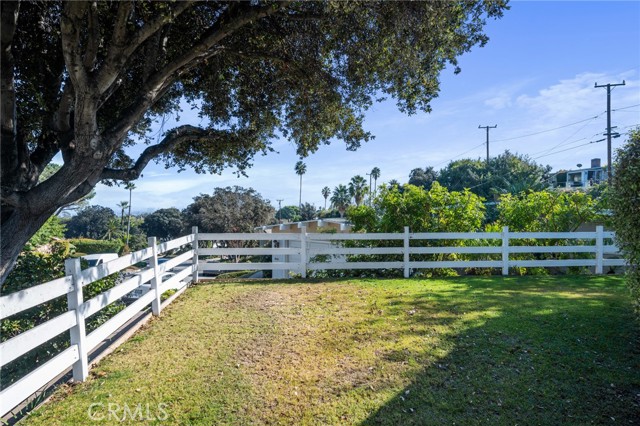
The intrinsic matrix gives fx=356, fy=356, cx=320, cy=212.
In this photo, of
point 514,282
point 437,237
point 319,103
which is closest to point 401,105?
point 319,103

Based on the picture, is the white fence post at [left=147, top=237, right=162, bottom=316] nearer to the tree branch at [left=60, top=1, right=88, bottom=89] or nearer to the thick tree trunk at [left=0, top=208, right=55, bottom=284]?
the thick tree trunk at [left=0, top=208, right=55, bottom=284]

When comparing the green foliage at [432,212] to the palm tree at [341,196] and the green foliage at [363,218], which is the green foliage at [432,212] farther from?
the palm tree at [341,196]

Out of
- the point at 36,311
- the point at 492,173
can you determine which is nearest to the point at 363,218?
the point at 36,311

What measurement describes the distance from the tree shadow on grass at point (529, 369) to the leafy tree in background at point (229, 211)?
28.8 metres

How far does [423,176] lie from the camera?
56.9 meters

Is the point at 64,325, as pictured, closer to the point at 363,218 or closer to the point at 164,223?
the point at 363,218

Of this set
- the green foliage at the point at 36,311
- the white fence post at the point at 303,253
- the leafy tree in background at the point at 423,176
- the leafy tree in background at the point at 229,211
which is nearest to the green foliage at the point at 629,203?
the white fence post at the point at 303,253

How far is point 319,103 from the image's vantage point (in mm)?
7016

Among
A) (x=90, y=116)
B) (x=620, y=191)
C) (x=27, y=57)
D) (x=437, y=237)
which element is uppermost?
(x=27, y=57)

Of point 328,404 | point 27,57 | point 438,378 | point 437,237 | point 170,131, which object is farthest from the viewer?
point 437,237

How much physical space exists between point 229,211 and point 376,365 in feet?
102

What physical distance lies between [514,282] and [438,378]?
541cm

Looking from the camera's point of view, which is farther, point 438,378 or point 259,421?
point 438,378

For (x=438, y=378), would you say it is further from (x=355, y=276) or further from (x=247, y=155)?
(x=247, y=155)
